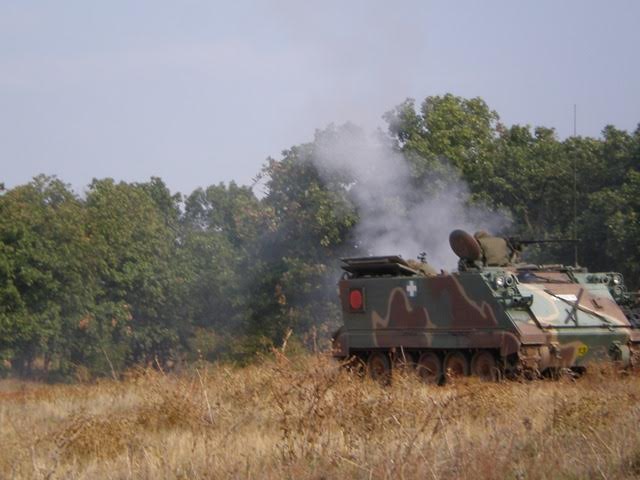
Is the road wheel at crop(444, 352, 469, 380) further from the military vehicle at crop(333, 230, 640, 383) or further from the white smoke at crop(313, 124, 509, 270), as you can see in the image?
the white smoke at crop(313, 124, 509, 270)

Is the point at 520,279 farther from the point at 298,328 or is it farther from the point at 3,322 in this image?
the point at 3,322

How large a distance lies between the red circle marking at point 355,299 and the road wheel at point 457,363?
1.71m

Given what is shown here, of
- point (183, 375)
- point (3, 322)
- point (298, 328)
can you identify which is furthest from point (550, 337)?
point (3, 322)

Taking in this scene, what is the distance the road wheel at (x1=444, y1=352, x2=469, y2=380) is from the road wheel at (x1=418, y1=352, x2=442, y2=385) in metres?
0.15

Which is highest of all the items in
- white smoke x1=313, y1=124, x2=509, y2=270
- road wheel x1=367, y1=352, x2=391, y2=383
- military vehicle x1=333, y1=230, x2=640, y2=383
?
white smoke x1=313, y1=124, x2=509, y2=270

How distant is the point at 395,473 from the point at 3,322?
904 inches

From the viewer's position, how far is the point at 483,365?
16.2 metres

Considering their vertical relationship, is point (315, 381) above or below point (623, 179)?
below

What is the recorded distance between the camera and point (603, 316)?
16.3m

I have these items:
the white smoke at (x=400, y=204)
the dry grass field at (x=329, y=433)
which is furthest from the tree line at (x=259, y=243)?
the dry grass field at (x=329, y=433)

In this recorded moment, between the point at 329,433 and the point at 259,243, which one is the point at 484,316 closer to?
the point at 329,433

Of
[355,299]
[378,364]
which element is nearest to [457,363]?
[378,364]

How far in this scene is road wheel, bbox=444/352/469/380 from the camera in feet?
54.2

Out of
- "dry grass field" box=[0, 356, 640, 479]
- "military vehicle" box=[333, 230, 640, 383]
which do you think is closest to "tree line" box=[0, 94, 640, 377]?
"military vehicle" box=[333, 230, 640, 383]
